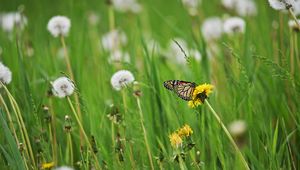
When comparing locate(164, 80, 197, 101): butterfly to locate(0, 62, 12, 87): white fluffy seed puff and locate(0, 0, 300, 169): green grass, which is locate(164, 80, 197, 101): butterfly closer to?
locate(0, 0, 300, 169): green grass

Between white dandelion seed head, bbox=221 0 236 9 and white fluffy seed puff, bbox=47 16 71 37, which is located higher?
white dandelion seed head, bbox=221 0 236 9

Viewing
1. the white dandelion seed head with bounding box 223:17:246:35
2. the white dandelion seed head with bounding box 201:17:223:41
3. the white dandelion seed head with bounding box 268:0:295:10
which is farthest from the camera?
the white dandelion seed head with bounding box 201:17:223:41

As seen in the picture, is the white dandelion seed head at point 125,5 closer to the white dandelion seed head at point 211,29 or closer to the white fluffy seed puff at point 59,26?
the white dandelion seed head at point 211,29

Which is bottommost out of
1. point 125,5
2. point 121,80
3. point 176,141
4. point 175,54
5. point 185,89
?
point 176,141

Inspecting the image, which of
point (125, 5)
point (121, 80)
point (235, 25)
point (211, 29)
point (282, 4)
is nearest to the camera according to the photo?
point (282, 4)

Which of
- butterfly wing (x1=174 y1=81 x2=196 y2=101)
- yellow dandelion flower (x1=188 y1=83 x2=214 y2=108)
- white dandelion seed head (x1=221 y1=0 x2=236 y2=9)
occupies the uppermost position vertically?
white dandelion seed head (x1=221 y1=0 x2=236 y2=9)

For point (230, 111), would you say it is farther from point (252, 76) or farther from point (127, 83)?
point (127, 83)

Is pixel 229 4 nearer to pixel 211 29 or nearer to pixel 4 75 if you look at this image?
pixel 211 29

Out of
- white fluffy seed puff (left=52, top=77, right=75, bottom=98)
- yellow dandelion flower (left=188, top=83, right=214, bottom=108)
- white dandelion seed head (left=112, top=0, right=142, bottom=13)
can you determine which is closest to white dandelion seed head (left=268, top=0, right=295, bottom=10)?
yellow dandelion flower (left=188, top=83, right=214, bottom=108)

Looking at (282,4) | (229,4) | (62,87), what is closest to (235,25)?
(229,4)
